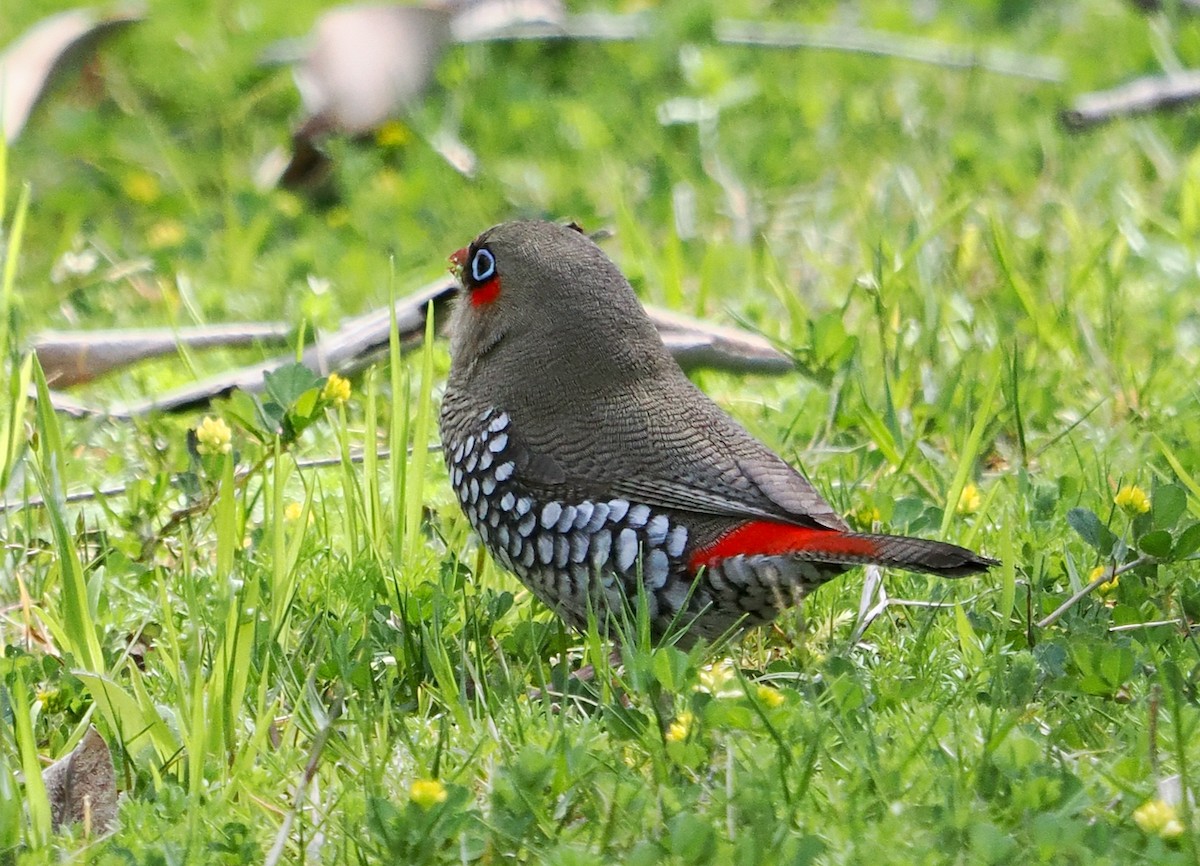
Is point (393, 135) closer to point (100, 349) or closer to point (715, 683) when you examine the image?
point (100, 349)

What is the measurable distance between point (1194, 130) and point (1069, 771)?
4309 mm

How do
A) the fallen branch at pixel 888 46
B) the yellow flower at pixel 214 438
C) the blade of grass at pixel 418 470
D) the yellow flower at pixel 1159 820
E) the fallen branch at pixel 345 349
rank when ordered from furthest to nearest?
the fallen branch at pixel 888 46
the fallen branch at pixel 345 349
the yellow flower at pixel 214 438
the blade of grass at pixel 418 470
the yellow flower at pixel 1159 820

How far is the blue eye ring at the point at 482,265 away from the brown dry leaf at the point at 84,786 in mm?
1479

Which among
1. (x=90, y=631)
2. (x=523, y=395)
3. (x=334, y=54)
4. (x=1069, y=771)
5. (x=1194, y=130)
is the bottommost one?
(x=1069, y=771)

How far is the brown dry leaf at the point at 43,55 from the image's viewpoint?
601 cm

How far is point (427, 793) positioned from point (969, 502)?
1787 millimetres

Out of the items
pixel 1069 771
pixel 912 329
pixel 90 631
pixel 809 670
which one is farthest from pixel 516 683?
pixel 912 329

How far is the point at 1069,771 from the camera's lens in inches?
106

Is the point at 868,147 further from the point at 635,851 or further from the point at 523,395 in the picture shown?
the point at 635,851

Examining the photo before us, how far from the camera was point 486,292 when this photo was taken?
3920 mm

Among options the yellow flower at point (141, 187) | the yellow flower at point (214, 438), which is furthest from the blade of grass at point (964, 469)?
the yellow flower at point (141, 187)

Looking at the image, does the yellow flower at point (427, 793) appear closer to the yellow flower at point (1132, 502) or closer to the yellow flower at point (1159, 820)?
the yellow flower at point (1159, 820)

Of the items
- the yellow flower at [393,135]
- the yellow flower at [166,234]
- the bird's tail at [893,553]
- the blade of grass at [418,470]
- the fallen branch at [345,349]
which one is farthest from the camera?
the yellow flower at [393,135]

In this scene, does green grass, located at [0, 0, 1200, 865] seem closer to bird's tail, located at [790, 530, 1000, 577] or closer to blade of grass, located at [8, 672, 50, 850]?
blade of grass, located at [8, 672, 50, 850]
